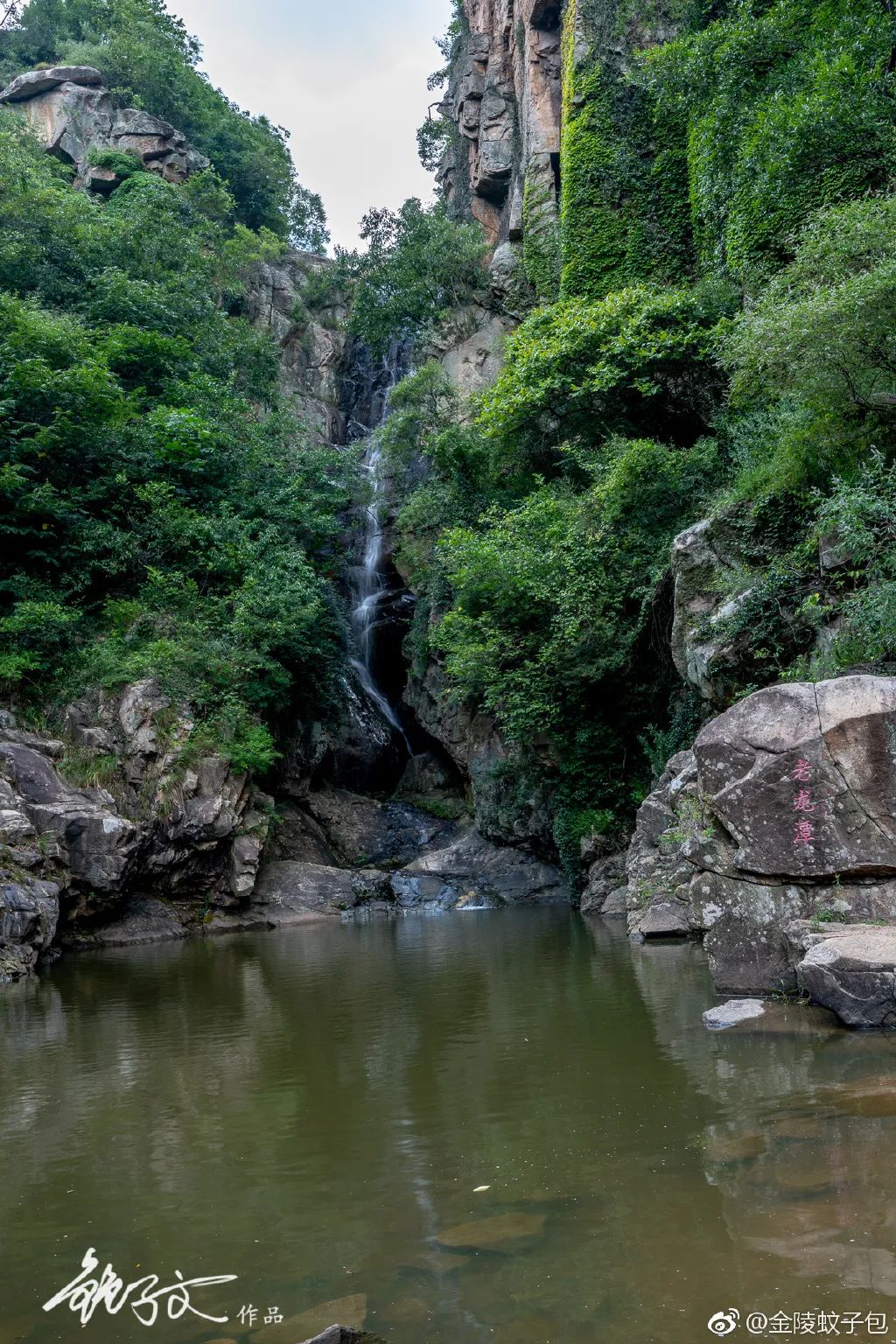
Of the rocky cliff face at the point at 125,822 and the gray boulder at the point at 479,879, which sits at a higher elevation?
the rocky cliff face at the point at 125,822

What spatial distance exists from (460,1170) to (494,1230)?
0.81 meters

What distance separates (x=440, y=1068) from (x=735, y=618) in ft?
28.4

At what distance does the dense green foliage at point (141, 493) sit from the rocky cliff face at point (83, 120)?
929 centimetres

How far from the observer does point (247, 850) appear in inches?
818

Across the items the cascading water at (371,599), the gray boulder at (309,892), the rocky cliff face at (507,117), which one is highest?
the rocky cliff face at (507,117)

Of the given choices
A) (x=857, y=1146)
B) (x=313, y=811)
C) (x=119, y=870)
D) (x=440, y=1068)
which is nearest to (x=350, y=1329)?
(x=857, y=1146)

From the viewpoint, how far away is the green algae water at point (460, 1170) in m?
3.36

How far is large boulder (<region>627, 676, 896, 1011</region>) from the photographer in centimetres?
814

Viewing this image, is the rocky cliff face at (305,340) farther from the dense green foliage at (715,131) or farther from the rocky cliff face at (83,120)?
the dense green foliage at (715,131)

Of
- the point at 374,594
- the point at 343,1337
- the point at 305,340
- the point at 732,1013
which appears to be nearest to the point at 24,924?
the point at 732,1013

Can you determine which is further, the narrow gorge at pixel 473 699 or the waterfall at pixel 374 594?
the waterfall at pixel 374 594

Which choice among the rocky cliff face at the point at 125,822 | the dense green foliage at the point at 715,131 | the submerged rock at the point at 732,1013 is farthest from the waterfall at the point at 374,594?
the submerged rock at the point at 732,1013

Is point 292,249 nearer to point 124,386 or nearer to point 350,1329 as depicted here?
point 124,386

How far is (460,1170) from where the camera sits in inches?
186
